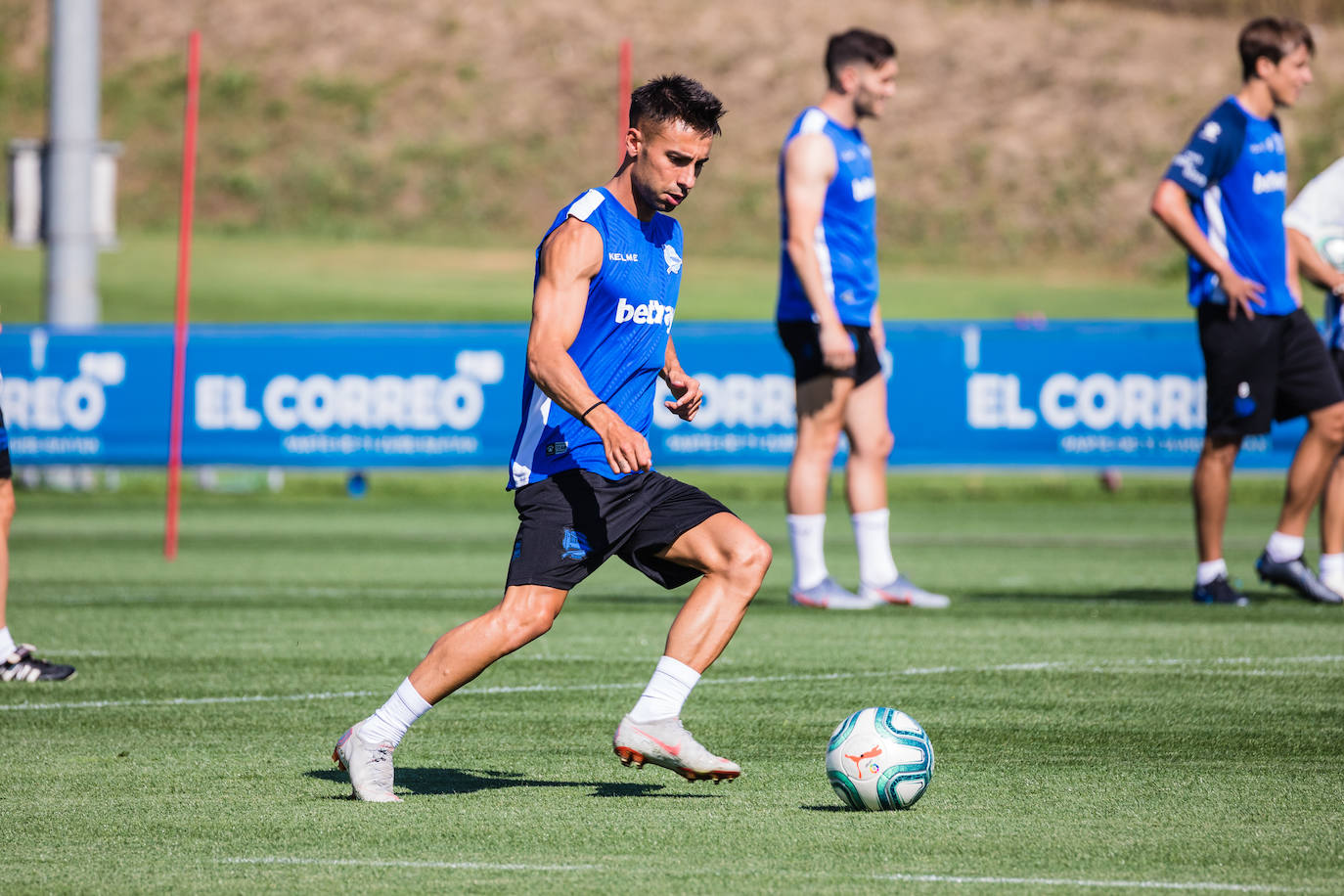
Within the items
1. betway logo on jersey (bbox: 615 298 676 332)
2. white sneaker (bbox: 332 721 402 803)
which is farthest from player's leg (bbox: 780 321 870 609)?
white sneaker (bbox: 332 721 402 803)

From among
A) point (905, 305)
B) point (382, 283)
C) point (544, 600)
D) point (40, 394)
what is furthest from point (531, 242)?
point (544, 600)

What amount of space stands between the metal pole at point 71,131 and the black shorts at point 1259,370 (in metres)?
12.7

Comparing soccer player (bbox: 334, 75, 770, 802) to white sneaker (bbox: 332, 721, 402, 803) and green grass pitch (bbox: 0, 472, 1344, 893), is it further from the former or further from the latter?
green grass pitch (bbox: 0, 472, 1344, 893)

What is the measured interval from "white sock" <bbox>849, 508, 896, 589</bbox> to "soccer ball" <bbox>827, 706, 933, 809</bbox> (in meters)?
4.60

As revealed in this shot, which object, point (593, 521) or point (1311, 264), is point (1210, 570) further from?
point (593, 521)

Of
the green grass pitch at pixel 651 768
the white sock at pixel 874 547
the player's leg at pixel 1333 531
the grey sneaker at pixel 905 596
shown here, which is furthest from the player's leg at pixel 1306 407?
the white sock at pixel 874 547

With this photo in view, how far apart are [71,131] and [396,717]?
1579cm

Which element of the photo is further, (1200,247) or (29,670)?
(1200,247)

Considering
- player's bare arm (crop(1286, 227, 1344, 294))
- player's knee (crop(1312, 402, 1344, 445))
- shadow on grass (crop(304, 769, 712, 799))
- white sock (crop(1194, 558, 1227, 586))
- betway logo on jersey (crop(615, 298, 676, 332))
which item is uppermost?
player's bare arm (crop(1286, 227, 1344, 294))

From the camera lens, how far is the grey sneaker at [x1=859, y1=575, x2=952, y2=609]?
9906 mm

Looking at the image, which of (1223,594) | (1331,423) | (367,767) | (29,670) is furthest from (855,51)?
(367,767)

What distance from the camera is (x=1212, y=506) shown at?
31.3 feet

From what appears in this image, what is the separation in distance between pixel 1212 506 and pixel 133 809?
19.0 ft

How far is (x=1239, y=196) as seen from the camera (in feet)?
31.5
